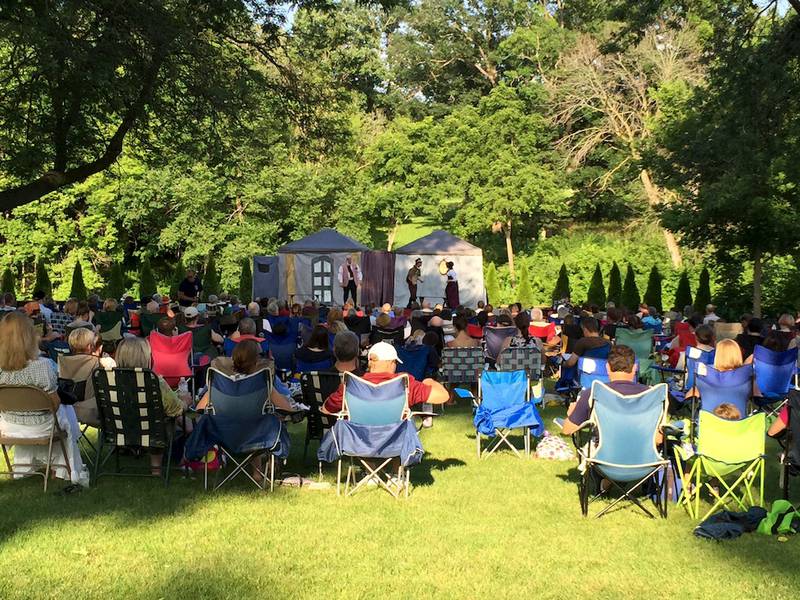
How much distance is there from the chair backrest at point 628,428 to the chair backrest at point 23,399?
3.62 m

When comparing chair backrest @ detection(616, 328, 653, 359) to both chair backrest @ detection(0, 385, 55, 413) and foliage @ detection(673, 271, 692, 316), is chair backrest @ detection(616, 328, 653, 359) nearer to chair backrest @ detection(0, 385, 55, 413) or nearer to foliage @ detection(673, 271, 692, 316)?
chair backrest @ detection(0, 385, 55, 413)

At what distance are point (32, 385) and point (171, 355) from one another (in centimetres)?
281

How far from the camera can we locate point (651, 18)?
14758 millimetres

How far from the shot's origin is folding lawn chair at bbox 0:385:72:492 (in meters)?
6.02

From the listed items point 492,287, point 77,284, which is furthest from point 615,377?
point 492,287

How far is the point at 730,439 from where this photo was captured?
5812 millimetres

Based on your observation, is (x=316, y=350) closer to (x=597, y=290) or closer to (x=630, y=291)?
(x=630, y=291)

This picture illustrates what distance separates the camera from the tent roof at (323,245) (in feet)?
74.9

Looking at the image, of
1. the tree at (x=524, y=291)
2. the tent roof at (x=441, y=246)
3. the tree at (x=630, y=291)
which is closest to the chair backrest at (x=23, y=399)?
the tent roof at (x=441, y=246)

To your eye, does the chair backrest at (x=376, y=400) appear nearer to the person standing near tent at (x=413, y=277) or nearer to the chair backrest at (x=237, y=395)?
the chair backrest at (x=237, y=395)

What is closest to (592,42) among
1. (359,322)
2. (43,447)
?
(359,322)

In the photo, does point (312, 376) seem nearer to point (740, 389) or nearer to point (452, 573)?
point (452, 573)

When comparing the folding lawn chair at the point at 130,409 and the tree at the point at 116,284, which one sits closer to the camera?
the folding lawn chair at the point at 130,409

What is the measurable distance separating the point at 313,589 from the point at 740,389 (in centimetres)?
444
